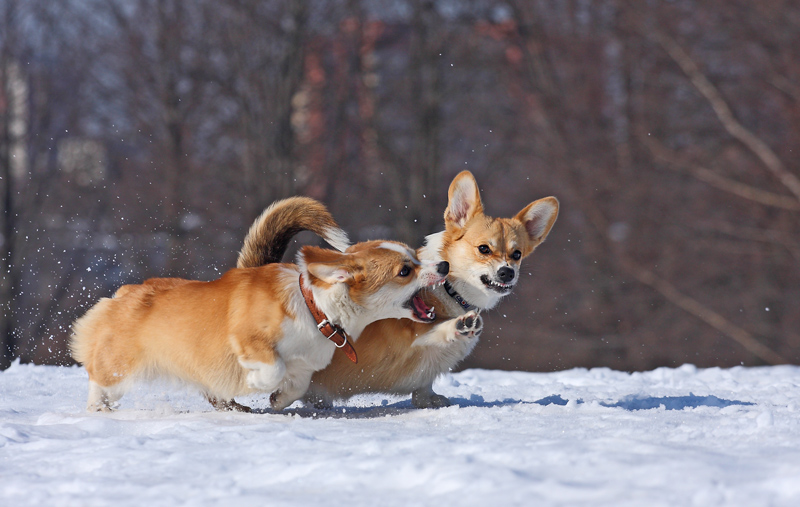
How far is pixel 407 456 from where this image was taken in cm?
267

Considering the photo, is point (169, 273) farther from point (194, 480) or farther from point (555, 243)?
point (194, 480)

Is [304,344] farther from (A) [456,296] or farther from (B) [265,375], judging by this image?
(A) [456,296]

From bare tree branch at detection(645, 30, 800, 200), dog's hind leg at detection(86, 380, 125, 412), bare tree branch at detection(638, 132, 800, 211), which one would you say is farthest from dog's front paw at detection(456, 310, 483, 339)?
bare tree branch at detection(645, 30, 800, 200)

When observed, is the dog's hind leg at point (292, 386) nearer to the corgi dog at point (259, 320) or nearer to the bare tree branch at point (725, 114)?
the corgi dog at point (259, 320)

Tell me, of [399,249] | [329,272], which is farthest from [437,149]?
[329,272]

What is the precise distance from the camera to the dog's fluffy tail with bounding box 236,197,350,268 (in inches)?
165

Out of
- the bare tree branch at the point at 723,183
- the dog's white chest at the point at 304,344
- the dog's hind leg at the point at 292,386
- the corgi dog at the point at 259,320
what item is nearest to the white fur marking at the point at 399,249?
the corgi dog at the point at 259,320

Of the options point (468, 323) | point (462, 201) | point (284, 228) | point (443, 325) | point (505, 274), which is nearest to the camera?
point (468, 323)

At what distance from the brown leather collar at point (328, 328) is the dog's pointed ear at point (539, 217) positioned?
139 centimetres

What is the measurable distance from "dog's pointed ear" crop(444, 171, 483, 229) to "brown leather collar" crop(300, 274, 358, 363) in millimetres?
1109

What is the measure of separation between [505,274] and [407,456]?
171 centimetres

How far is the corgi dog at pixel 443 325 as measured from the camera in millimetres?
4109

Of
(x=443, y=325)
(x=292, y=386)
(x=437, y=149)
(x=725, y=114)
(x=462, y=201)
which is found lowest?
(x=292, y=386)

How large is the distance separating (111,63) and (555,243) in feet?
25.9
